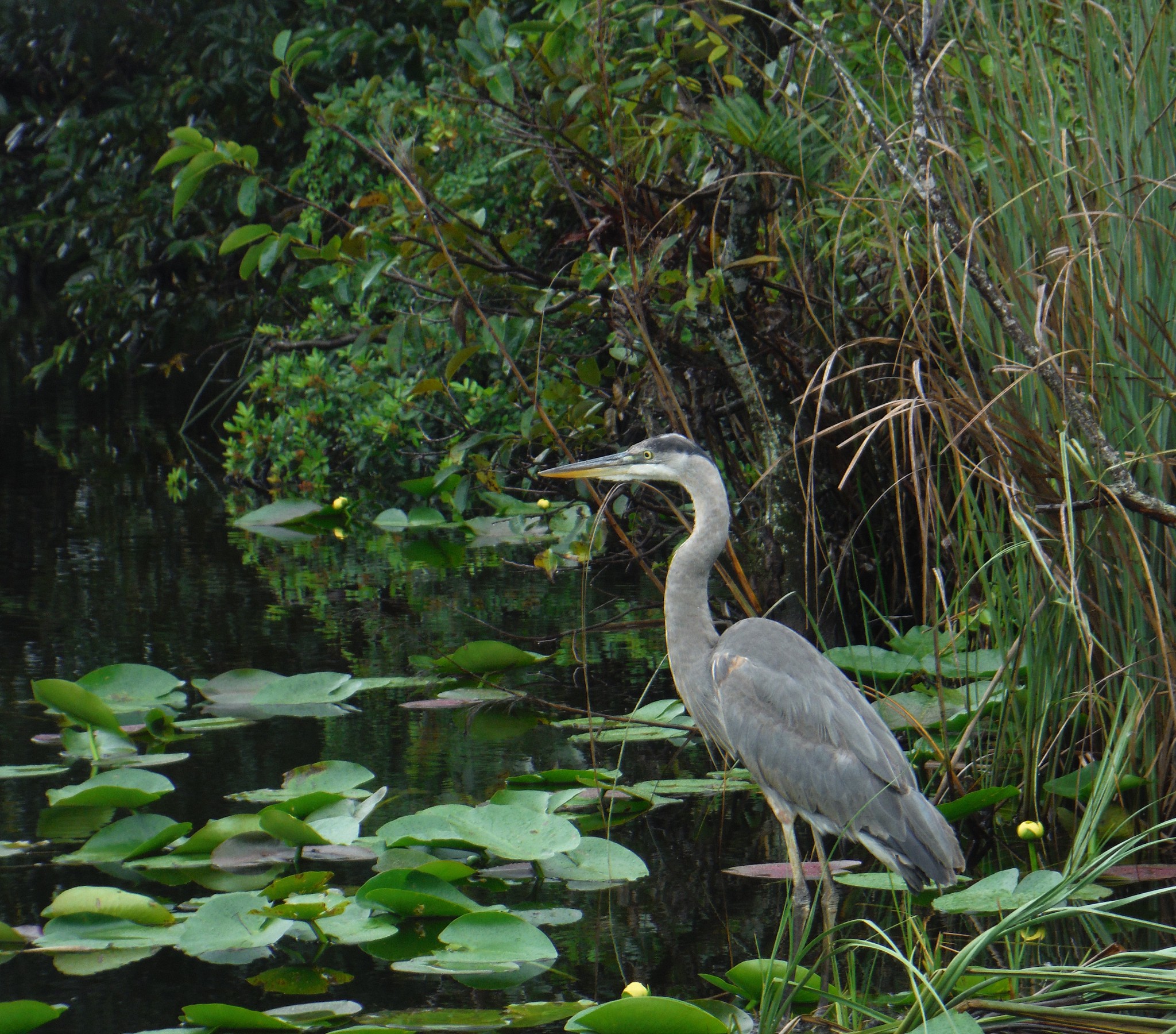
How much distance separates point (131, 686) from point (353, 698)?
77 centimetres

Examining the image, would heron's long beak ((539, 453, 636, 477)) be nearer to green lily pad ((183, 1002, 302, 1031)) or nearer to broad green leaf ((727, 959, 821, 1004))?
broad green leaf ((727, 959, 821, 1004))

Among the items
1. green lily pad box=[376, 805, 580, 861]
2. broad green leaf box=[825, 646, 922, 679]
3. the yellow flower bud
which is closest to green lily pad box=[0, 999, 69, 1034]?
green lily pad box=[376, 805, 580, 861]

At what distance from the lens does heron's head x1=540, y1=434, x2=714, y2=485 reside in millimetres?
3637

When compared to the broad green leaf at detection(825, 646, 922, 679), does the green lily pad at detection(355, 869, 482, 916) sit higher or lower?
lower

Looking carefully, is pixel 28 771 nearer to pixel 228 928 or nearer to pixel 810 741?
pixel 228 928

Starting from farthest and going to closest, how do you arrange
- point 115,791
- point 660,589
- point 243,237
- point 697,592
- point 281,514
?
point 281,514 → point 243,237 → point 660,589 → point 697,592 → point 115,791

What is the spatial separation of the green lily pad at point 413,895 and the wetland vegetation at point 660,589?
0.02 meters

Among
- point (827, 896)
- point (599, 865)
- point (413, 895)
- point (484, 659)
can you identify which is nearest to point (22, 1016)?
point (413, 895)

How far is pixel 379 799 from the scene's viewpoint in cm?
345

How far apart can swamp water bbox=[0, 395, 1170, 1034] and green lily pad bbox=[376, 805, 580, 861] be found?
1 centimetres

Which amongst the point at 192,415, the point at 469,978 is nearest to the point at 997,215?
the point at 469,978

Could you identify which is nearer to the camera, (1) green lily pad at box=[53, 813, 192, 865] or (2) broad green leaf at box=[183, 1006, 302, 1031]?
(2) broad green leaf at box=[183, 1006, 302, 1031]

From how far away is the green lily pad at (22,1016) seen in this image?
239 cm

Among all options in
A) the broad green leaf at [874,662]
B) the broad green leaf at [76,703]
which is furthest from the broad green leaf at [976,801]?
the broad green leaf at [76,703]
